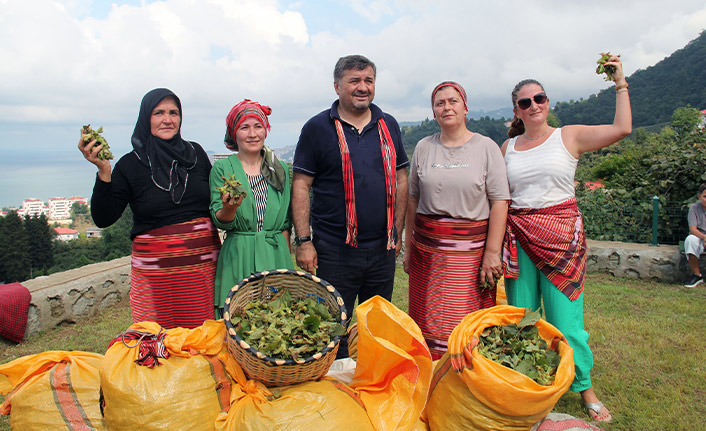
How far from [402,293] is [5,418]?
4267 millimetres

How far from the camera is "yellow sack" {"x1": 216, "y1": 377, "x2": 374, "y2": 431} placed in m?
2.04

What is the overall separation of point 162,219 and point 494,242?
2.08 metres

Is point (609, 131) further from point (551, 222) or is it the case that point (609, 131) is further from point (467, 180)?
point (467, 180)

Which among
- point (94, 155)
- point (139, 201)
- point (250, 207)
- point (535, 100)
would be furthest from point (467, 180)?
point (94, 155)

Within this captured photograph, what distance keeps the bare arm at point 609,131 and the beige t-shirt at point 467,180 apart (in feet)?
1.48

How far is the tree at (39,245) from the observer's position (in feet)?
46.0

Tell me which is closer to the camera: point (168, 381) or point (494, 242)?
point (168, 381)

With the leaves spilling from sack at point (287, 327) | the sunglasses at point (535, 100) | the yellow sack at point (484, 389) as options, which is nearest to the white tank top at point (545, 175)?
the sunglasses at point (535, 100)

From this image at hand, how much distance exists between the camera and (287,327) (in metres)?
2.21

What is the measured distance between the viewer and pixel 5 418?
294 centimetres

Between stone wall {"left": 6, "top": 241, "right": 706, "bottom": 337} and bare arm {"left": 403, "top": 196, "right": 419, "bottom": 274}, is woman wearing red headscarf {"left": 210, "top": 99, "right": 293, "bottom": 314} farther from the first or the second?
stone wall {"left": 6, "top": 241, "right": 706, "bottom": 337}

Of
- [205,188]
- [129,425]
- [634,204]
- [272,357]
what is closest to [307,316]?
[272,357]

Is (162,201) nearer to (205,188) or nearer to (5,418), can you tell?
(205,188)

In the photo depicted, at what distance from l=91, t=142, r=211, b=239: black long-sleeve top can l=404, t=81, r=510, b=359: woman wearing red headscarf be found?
59.8 inches
